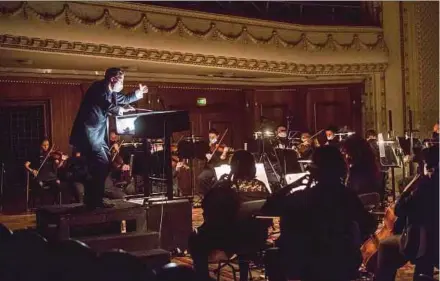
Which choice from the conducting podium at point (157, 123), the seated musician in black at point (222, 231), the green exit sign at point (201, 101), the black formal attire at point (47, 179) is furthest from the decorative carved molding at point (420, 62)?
the seated musician in black at point (222, 231)

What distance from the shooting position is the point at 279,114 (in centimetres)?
1606

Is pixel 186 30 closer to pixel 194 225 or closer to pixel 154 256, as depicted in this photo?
pixel 194 225

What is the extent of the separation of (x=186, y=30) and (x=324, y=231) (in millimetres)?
8865

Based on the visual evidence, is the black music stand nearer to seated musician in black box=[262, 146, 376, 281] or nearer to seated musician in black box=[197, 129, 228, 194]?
seated musician in black box=[197, 129, 228, 194]

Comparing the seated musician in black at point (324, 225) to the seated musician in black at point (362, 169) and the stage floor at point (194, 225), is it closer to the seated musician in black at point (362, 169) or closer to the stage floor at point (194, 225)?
the seated musician in black at point (362, 169)

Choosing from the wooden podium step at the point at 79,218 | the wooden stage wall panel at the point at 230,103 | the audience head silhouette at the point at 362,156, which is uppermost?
the wooden stage wall panel at the point at 230,103

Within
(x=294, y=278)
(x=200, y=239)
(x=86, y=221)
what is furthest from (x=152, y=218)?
(x=294, y=278)

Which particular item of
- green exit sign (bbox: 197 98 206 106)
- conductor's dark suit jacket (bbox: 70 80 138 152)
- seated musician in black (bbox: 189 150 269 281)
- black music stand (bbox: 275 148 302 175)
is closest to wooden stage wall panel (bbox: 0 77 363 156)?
green exit sign (bbox: 197 98 206 106)

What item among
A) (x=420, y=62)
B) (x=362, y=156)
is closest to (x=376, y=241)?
(x=362, y=156)

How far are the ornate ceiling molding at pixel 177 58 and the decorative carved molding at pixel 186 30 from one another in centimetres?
38

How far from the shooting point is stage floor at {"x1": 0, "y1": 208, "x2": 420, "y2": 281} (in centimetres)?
607

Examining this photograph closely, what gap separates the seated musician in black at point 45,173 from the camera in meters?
11.5

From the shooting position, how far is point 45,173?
11.5m

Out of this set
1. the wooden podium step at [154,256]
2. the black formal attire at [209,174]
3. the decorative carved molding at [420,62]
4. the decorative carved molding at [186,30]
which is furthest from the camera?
the decorative carved molding at [420,62]
